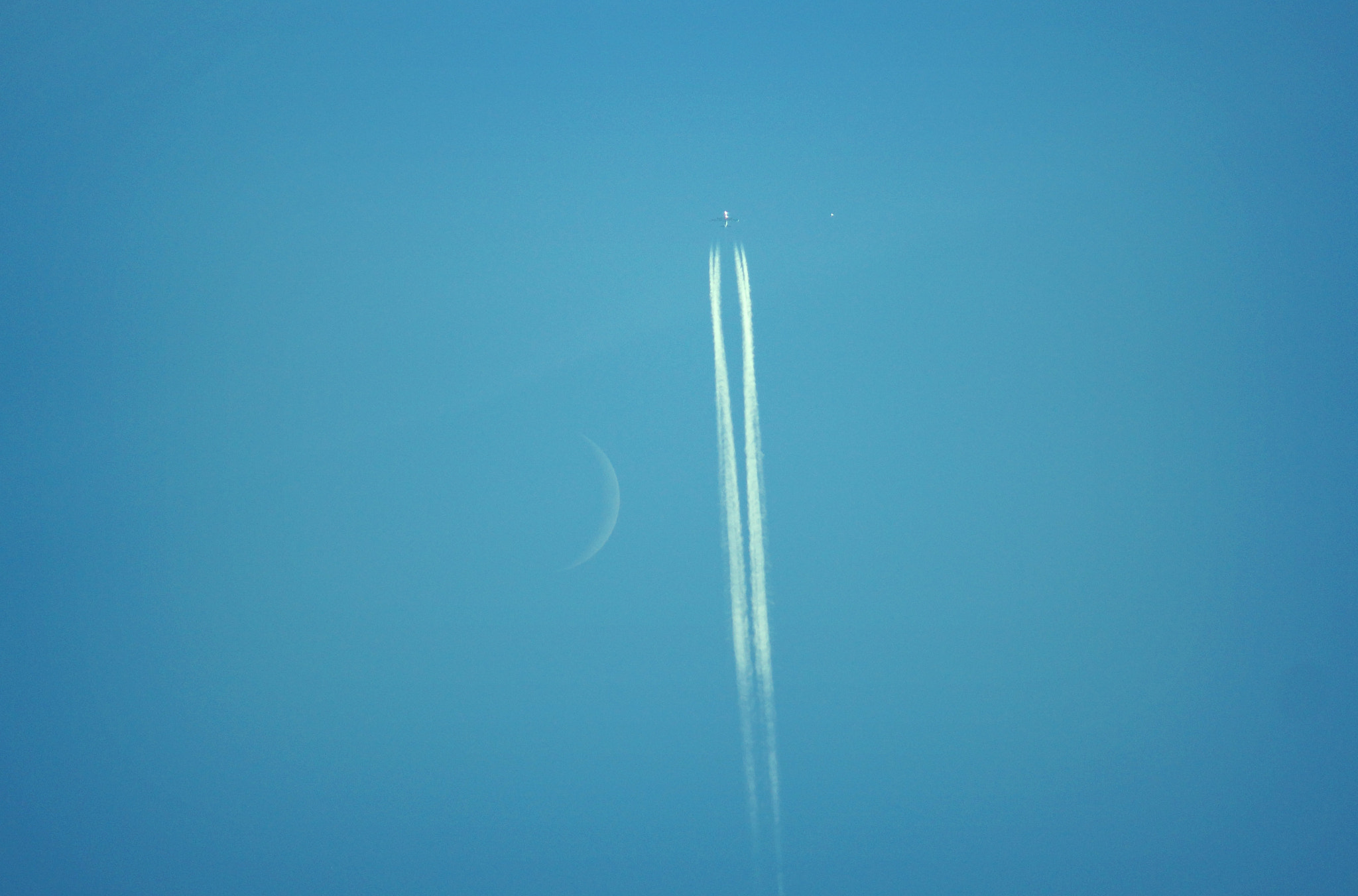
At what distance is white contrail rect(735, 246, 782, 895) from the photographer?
247 centimetres

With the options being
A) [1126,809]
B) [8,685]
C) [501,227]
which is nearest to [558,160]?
[501,227]

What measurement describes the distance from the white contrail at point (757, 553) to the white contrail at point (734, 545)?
Answer: 3cm

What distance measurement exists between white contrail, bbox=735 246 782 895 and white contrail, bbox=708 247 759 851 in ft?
0.10

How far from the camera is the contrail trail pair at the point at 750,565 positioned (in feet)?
8.10

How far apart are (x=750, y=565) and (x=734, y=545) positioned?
0.08 metres

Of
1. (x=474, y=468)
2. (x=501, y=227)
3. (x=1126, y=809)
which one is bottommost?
(x=1126, y=809)

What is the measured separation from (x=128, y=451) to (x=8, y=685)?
0.74 m

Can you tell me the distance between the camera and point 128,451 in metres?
2.39

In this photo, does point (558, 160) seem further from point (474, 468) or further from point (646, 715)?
point (646, 715)

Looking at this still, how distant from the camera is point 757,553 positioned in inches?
97.6

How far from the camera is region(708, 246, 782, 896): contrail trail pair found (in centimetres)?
247

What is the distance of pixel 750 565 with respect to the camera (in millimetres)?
2477

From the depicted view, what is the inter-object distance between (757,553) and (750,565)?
4cm

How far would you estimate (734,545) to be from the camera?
2477 mm
